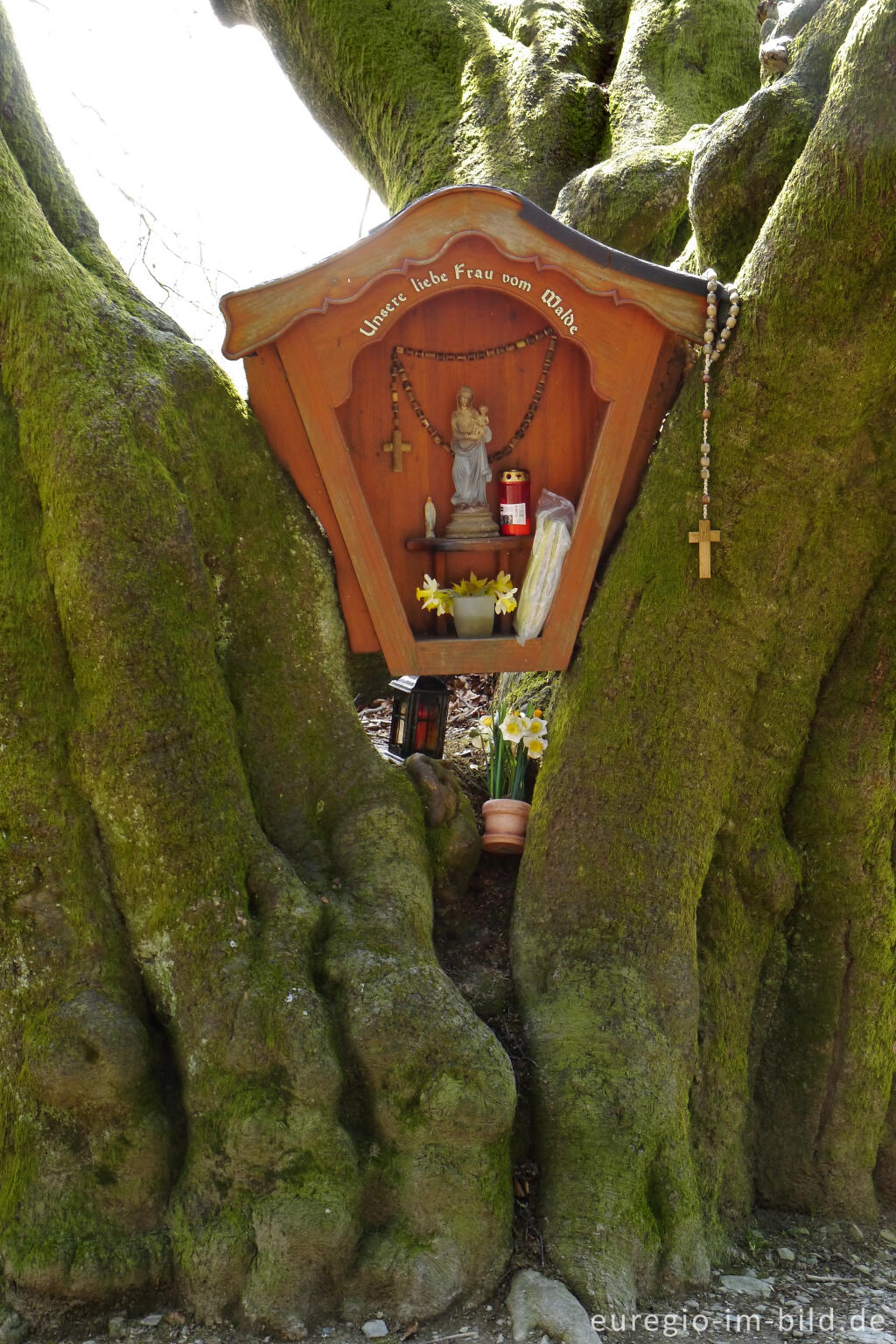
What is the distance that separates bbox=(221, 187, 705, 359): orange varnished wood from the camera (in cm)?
406

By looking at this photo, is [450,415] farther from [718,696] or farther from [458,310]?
[718,696]

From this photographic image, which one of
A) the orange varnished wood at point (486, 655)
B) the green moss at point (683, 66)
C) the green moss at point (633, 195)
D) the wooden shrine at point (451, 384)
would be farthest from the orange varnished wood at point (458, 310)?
the green moss at point (683, 66)

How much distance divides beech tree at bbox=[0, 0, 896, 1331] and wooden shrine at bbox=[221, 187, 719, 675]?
0.15 meters

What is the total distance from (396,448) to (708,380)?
46.3 inches

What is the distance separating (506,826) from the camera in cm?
458

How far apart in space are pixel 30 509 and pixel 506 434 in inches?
71.5

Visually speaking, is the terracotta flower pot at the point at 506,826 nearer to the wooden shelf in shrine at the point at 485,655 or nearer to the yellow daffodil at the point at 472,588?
the wooden shelf in shrine at the point at 485,655

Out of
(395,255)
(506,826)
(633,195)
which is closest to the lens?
(395,255)

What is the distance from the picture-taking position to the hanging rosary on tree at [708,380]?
4.18 metres

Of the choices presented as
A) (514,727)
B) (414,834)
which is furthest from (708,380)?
(414,834)

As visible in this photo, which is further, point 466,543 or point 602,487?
point 466,543

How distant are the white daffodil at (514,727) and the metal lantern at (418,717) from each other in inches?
13.4

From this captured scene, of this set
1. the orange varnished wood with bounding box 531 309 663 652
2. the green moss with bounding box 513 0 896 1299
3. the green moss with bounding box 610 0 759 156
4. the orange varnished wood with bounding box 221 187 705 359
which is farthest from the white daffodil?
the green moss with bounding box 610 0 759 156

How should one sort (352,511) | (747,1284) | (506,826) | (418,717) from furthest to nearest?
(418,717) → (506,826) → (352,511) → (747,1284)
